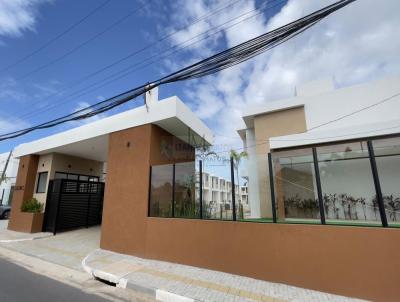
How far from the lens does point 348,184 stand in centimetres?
491

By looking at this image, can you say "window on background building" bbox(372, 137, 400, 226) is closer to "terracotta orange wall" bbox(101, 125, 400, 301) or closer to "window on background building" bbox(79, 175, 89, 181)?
"terracotta orange wall" bbox(101, 125, 400, 301)

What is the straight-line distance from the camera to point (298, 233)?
4594 millimetres

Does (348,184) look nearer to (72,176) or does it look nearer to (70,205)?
(70,205)

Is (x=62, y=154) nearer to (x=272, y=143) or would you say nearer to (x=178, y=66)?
(x=178, y=66)

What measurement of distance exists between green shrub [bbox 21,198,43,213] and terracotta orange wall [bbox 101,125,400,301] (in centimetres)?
601

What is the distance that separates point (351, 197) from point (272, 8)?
438cm

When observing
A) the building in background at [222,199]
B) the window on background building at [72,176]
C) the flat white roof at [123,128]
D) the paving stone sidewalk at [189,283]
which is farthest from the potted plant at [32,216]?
the building in background at [222,199]

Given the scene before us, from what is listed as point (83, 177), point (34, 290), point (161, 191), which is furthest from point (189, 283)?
point (83, 177)

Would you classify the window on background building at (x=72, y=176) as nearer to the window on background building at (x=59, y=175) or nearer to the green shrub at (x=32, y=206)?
the window on background building at (x=59, y=175)

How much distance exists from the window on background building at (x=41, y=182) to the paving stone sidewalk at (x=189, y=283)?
7.65m

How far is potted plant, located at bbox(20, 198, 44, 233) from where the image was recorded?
412 inches

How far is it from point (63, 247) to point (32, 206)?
467 centimetres

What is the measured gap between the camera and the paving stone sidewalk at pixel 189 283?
410 centimetres

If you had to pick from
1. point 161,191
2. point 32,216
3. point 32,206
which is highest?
point 161,191
